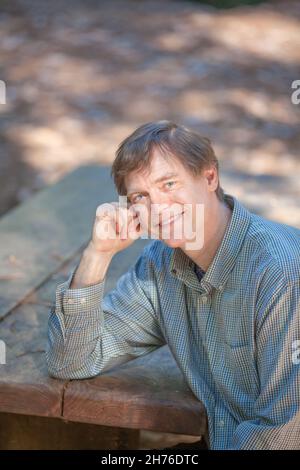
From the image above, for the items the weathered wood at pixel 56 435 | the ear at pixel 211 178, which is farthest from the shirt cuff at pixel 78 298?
the weathered wood at pixel 56 435

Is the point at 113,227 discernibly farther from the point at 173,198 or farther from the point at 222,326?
the point at 222,326

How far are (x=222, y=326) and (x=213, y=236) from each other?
0.77ft

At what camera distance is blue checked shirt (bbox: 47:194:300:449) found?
79.4 inches

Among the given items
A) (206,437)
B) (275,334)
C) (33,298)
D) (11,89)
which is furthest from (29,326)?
(11,89)

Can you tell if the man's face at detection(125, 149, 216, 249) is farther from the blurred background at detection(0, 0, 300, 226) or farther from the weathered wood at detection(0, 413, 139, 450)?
the blurred background at detection(0, 0, 300, 226)

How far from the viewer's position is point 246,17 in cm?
968

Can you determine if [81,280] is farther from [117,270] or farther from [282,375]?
[117,270]

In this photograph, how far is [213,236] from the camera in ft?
7.30

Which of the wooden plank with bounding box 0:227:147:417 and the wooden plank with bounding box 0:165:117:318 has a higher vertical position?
Answer: the wooden plank with bounding box 0:227:147:417

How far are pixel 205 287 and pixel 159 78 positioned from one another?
662cm

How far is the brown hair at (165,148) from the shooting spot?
2158mm

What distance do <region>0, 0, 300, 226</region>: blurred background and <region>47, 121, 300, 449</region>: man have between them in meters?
3.87

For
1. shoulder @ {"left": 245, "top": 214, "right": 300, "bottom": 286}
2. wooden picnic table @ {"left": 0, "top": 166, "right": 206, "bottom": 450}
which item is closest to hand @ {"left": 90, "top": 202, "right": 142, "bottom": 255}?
shoulder @ {"left": 245, "top": 214, "right": 300, "bottom": 286}

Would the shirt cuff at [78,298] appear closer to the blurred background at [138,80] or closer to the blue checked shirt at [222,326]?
the blue checked shirt at [222,326]
